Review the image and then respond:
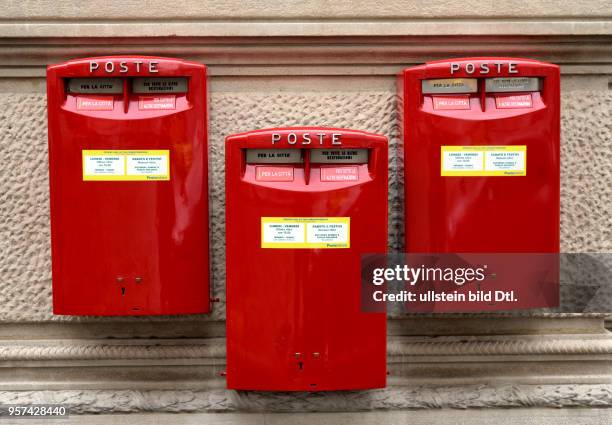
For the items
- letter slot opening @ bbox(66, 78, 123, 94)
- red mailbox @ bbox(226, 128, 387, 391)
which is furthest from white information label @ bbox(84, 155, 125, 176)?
red mailbox @ bbox(226, 128, 387, 391)

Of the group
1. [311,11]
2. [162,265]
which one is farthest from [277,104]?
[162,265]

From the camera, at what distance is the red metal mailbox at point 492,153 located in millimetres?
2330

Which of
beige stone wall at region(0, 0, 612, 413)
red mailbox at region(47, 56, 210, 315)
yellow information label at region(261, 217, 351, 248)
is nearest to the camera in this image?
yellow information label at region(261, 217, 351, 248)

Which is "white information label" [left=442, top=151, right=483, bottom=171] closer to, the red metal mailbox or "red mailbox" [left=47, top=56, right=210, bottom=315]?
the red metal mailbox

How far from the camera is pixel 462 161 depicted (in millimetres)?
2348

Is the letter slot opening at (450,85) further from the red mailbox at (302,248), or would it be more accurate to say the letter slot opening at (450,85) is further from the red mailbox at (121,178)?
the red mailbox at (121,178)

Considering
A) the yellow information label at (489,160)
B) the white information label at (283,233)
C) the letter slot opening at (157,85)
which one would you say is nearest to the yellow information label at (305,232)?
the white information label at (283,233)

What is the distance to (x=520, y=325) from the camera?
8.92 ft

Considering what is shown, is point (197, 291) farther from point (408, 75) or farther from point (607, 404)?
point (607, 404)

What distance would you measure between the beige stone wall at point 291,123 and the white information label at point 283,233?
51 cm

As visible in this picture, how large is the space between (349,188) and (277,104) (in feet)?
2.13

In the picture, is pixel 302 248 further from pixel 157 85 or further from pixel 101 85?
pixel 101 85

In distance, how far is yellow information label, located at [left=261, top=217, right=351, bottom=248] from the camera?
220 cm

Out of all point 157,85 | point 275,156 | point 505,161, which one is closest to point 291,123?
point 275,156
